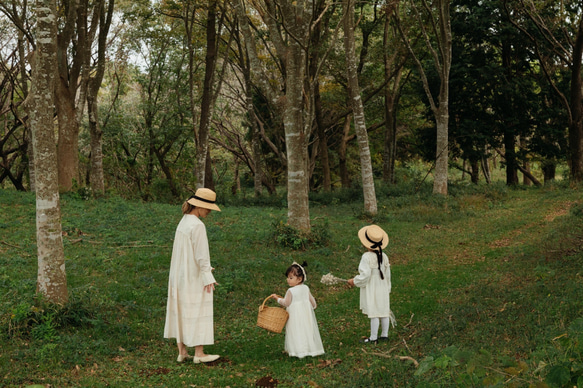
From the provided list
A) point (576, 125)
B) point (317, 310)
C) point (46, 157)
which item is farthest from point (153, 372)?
point (576, 125)

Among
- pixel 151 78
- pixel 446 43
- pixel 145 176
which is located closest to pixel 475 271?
pixel 446 43

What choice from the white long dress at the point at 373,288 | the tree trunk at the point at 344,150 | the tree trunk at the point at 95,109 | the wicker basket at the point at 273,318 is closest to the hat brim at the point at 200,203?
the wicker basket at the point at 273,318

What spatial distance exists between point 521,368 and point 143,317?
6.58 meters

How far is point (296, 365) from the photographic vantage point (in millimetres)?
7094

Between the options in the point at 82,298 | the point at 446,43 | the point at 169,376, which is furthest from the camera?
the point at 446,43

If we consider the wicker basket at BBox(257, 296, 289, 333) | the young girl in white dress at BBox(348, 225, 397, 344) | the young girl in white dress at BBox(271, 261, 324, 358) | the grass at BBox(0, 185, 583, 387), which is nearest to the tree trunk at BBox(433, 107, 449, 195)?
the grass at BBox(0, 185, 583, 387)

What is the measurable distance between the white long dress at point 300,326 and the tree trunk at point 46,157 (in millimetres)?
3533

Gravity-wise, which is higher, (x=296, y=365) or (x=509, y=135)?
(x=509, y=135)

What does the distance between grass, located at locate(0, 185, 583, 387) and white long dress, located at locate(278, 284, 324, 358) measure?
18 cm

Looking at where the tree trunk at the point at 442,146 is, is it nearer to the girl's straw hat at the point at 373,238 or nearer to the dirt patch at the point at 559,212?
the dirt patch at the point at 559,212

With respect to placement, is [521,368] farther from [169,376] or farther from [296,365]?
[169,376]

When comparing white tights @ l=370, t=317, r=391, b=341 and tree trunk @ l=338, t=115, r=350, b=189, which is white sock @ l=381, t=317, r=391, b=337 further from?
tree trunk @ l=338, t=115, r=350, b=189

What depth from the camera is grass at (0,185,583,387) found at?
19.6 feet

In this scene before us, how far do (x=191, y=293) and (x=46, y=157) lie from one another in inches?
119
